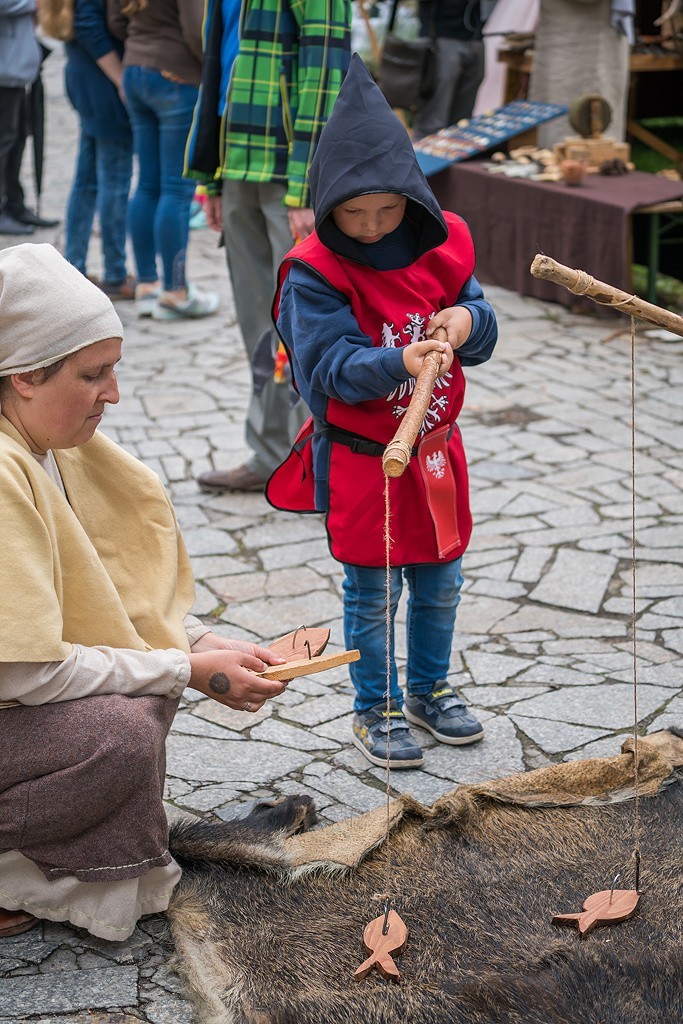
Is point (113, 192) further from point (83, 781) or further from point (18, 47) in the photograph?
point (83, 781)

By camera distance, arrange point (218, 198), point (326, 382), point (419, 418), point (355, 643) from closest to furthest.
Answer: point (419, 418) → point (326, 382) → point (355, 643) → point (218, 198)

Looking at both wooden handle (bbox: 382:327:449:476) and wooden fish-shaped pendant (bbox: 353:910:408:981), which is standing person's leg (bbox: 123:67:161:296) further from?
wooden fish-shaped pendant (bbox: 353:910:408:981)

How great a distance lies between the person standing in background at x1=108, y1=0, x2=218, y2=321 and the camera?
23.4ft

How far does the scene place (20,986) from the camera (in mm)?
2539

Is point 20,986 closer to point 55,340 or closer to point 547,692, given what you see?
point 55,340

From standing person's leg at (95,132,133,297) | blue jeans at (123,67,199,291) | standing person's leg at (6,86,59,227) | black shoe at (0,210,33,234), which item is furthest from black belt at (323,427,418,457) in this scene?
black shoe at (0,210,33,234)

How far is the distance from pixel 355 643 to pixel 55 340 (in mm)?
1305

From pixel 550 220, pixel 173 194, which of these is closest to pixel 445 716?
pixel 173 194

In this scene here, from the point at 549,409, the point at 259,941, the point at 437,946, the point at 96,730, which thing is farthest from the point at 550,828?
the point at 549,409

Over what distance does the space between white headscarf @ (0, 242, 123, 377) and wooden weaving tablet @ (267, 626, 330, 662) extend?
0.84 meters

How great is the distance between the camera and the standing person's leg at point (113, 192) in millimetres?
8047

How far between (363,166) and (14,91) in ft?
24.4

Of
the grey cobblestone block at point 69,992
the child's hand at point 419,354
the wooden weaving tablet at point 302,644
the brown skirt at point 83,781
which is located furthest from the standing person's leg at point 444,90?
the grey cobblestone block at point 69,992

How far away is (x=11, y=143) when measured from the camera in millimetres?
9695
